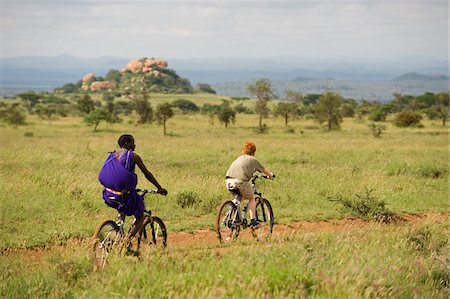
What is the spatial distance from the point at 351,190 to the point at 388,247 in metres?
7.15

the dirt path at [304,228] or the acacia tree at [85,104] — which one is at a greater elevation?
the acacia tree at [85,104]

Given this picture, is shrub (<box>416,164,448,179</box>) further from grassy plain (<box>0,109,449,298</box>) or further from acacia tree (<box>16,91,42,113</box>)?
acacia tree (<box>16,91,42,113</box>)

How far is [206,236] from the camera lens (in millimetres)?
10219

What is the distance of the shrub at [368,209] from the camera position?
481 inches

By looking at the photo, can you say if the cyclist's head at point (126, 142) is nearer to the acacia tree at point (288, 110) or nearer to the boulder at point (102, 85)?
the acacia tree at point (288, 110)

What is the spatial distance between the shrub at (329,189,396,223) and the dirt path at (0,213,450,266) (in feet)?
0.81

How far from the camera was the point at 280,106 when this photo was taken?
61.9 m

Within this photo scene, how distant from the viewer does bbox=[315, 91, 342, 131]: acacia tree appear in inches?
1913

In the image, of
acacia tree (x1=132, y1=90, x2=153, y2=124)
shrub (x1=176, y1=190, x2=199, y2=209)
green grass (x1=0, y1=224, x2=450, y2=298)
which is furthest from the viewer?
acacia tree (x1=132, y1=90, x2=153, y2=124)

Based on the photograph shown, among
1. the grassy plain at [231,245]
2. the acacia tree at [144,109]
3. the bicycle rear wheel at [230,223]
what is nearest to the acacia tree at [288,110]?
the acacia tree at [144,109]

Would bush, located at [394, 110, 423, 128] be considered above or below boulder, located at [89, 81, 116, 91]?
below

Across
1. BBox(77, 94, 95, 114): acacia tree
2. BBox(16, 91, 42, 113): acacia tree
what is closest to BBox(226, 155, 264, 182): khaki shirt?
BBox(77, 94, 95, 114): acacia tree

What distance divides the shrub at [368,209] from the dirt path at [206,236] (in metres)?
0.25

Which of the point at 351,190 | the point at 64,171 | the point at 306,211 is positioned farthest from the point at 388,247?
the point at 64,171
